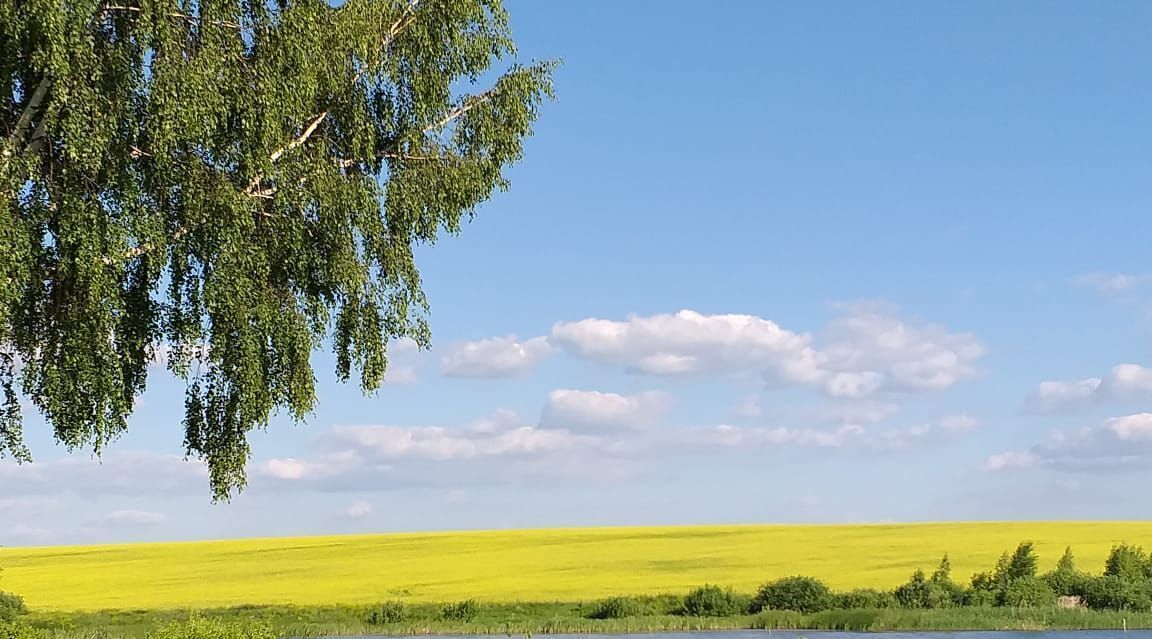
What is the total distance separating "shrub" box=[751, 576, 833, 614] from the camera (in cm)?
4478

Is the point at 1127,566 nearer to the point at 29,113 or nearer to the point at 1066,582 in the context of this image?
the point at 1066,582

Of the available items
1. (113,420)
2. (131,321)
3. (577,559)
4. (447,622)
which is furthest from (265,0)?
(577,559)

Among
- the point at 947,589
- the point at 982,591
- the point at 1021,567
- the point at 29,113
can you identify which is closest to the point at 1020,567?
the point at 1021,567

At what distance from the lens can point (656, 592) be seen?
49.9m

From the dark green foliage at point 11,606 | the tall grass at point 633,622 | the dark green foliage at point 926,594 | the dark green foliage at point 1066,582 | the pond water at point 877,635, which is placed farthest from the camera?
the dark green foliage at point 1066,582

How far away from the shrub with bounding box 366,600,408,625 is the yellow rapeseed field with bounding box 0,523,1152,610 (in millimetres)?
3786

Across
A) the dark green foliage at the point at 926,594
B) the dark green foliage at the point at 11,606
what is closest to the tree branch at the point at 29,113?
the dark green foliage at the point at 11,606

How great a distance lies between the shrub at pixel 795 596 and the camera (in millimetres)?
44781

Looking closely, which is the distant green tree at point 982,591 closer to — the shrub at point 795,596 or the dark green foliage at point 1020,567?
the dark green foliage at point 1020,567

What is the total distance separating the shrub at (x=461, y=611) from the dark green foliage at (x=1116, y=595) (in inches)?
779

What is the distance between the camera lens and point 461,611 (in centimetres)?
4503

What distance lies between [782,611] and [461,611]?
10.4m

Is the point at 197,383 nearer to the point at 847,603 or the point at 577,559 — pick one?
the point at 847,603

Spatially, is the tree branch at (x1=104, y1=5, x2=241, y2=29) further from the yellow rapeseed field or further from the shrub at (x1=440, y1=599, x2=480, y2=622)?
the yellow rapeseed field
